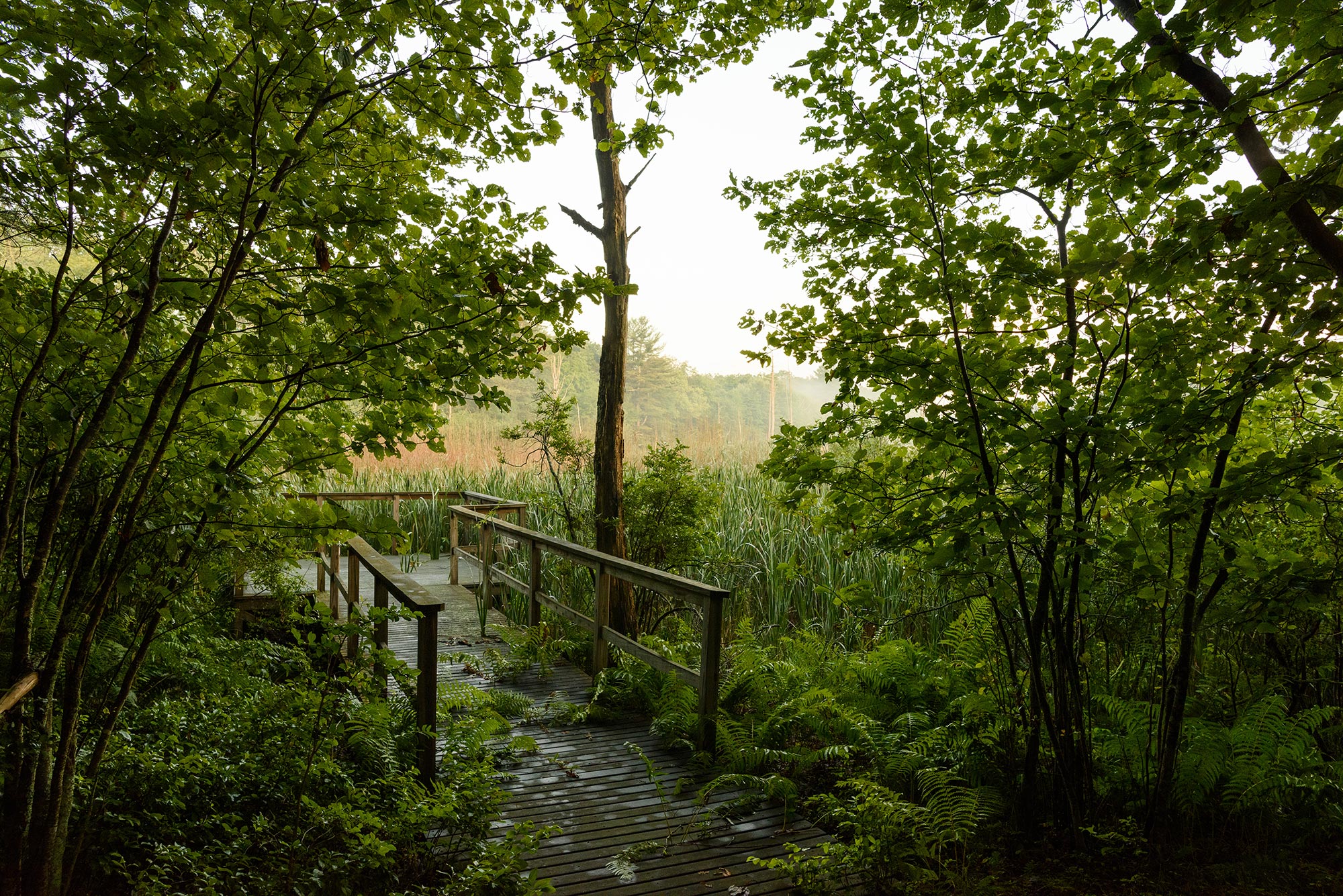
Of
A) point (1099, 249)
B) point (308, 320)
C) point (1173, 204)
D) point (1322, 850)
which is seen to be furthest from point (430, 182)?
point (1322, 850)

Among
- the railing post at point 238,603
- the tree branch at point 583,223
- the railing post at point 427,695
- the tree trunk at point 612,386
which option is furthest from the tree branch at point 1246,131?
the railing post at point 238,603

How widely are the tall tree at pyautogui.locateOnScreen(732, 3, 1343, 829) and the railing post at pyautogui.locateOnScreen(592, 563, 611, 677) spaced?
93.2 inches

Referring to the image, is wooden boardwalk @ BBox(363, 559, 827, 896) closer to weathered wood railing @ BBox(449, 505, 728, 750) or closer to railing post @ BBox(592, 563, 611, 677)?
weathered wood railing @ BBox(449, 505, 728, 750)

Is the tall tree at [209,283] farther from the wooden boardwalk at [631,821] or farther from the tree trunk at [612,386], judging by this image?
the tree trunk at [612,386]

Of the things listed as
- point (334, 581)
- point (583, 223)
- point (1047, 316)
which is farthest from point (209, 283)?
point (583, 223)

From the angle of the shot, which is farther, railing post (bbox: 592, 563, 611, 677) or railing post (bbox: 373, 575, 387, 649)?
railing post (bbox: 592, 563, 611, 677)

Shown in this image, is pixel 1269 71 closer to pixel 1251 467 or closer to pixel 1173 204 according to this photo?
pixel 1173 204

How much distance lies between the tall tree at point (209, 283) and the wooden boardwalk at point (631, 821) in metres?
1.71

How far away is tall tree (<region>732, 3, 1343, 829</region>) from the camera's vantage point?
216 centimetres

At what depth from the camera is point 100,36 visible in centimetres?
159

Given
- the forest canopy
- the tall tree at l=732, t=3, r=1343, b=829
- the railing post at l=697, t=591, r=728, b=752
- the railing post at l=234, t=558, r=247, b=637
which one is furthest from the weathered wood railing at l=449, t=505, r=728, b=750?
the railing post at l=234, t=558, r=247, b=637

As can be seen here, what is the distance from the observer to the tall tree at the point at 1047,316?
2.16 m

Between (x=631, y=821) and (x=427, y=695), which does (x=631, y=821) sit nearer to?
(x=631, y=821)

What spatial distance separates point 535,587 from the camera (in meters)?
6.30
